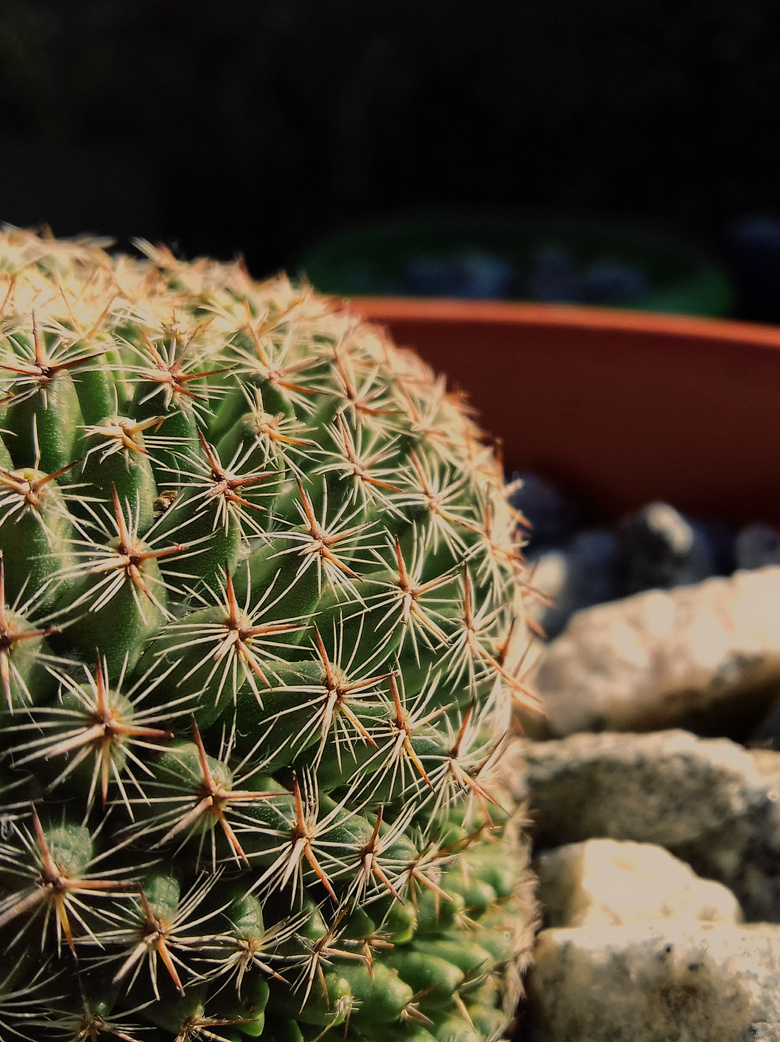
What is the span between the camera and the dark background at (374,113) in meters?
5.14

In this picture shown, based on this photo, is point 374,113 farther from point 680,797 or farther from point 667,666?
point 680,797

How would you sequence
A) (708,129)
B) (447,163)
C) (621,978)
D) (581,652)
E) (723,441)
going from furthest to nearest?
(447,163) → (708,129) → (723,441) → (581,652) → (621,978)

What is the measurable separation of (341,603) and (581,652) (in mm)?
896

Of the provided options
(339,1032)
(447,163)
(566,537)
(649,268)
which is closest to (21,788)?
(339,1032)

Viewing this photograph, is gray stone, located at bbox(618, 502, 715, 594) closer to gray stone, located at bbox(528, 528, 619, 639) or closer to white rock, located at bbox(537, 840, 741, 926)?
gray stone, located at bbox(528, 528, 619, 639)

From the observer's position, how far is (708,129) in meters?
5.17

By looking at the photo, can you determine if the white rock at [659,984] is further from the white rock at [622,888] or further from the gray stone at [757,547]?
the gray stone at [757,547]

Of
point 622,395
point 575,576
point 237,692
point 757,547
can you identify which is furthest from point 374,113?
point 237,692

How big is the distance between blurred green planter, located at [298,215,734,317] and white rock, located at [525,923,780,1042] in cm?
320

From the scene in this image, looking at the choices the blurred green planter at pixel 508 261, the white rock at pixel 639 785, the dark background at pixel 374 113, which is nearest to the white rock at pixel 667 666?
the white rock at pixel 639 785

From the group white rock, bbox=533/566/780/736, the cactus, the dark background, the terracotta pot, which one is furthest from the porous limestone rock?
the dark background

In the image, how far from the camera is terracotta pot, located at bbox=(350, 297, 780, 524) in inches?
93.9

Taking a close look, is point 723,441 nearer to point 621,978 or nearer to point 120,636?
point 621,978

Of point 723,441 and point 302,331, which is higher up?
point 302,331
